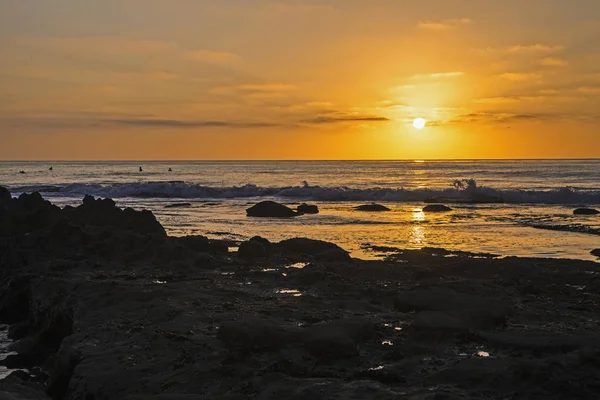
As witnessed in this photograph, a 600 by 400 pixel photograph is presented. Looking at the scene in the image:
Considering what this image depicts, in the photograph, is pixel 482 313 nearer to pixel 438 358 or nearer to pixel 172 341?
pixel 438 358

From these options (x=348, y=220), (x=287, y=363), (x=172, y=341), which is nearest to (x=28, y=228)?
(x=172, y=341)

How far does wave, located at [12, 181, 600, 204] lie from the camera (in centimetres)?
4862

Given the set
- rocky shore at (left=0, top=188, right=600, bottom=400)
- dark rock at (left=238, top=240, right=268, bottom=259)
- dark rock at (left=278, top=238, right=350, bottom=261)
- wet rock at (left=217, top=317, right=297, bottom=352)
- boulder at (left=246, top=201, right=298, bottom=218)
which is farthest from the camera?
boulder at (left=246, top=201, right=298, bottom=218)

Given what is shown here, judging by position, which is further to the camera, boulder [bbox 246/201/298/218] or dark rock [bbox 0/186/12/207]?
boulder [bbox 246/201/298/218]

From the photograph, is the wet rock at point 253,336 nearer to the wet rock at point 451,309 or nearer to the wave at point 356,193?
the wet rock at point 451,309

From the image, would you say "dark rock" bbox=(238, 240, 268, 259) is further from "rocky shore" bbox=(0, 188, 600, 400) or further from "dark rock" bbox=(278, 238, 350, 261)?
"dark rock" bbox=(278, 238, 350, 261)

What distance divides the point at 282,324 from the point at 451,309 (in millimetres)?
2454

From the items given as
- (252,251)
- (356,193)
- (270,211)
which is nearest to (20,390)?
(252,251)

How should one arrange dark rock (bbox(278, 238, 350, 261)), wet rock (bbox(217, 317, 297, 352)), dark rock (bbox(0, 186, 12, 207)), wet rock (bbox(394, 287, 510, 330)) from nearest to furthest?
wet rock (bbox(217, 317, 297, 352))
wet rock (bbox(394, 287, 510, 330))
dark rock (bbox(278, 238, 350, 261))
dark rock (bbox(0, 186, 12, 207))

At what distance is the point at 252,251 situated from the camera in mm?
15445

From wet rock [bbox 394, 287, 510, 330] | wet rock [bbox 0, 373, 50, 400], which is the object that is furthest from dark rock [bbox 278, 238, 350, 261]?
wet rock [bbox 0, 373, 50, 400]

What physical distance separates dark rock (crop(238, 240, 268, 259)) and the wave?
35.3 metres

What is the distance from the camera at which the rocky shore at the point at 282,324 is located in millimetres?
6418

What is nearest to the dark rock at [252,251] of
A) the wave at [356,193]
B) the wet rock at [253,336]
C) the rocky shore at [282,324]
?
the rocky shore at [282,324]
